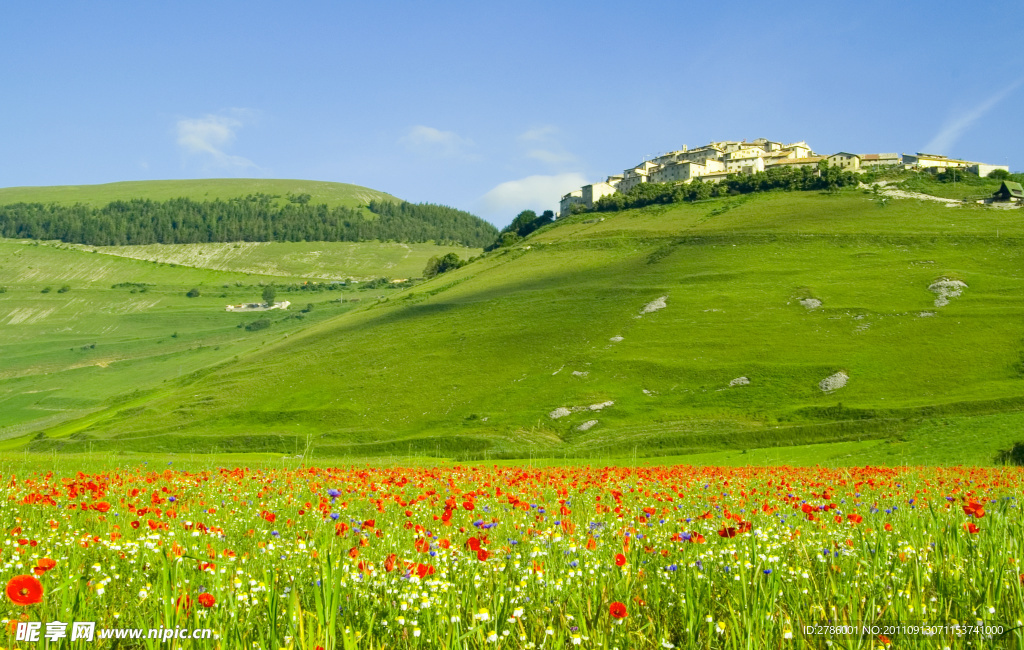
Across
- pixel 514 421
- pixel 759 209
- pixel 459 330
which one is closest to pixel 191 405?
pixel 459 330

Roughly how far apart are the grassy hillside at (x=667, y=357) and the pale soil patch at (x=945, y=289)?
5.40 ft

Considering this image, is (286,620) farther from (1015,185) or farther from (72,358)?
(72,358)

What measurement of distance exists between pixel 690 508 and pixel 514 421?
239ft

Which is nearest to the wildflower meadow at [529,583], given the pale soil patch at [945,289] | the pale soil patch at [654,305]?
the pale soil patch at [654,305]

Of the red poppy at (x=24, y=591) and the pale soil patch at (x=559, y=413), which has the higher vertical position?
the red poppy at (x=24, y=591)

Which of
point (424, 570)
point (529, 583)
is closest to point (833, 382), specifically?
point (529, 583)

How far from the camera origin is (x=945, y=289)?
106500 mm

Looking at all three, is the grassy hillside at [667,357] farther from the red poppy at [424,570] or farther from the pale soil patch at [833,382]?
the red poppy at [424,570]

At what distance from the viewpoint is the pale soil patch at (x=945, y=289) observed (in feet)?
340

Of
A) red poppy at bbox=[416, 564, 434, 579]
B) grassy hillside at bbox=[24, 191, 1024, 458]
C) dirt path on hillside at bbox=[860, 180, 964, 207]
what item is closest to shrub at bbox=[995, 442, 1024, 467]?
grassy hillside at bbox=[24, 191, 1024, 458]

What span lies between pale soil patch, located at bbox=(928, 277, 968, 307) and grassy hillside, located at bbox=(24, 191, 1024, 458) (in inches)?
64.8

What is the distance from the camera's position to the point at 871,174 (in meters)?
183

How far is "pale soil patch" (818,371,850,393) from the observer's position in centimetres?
8300

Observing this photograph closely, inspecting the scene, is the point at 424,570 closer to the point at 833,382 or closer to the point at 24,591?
the point at 24,591
